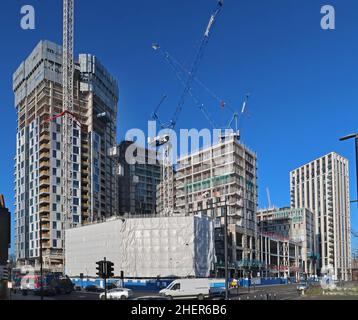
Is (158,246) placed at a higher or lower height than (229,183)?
lower

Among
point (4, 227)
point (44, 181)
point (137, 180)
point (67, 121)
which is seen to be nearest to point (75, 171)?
point (67, 121)

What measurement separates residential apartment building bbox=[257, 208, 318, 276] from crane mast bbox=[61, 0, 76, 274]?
64237mm

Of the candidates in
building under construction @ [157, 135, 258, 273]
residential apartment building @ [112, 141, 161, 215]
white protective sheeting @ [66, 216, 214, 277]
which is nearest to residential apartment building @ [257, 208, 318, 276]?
building under construction @ [157, 135, 258, 273]

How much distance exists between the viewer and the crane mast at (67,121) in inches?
3714

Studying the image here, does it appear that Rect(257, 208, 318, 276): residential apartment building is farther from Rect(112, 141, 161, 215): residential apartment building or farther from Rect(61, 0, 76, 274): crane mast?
Rect(61, 0, 76, 274): crane mast

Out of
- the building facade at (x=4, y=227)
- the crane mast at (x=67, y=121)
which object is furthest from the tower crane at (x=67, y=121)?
the building facade at (x=4, y=227)

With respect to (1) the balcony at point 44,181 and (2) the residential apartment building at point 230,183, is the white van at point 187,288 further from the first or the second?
(2) the residential apartment building at point 230,183

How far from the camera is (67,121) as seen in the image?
96.6 meters

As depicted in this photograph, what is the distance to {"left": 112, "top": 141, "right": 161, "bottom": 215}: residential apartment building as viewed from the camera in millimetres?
134000

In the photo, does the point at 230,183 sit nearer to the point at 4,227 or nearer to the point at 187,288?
the point at 187,288

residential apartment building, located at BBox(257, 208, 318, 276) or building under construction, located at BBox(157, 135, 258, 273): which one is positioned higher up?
building under construction, located at BBox(157, 135, 258, 273)

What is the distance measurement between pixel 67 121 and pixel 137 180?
42.2 metres
